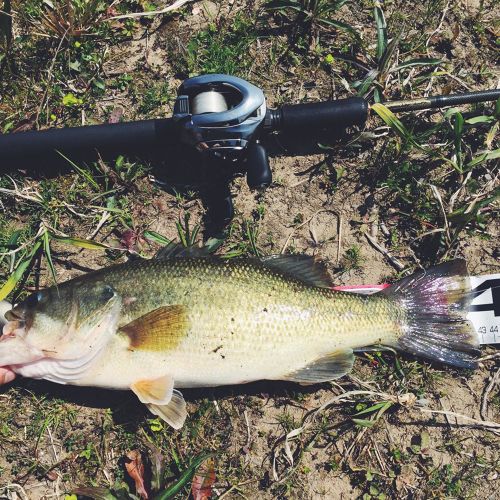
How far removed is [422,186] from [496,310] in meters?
1.04

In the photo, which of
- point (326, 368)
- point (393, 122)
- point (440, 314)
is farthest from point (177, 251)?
point (440, 314)

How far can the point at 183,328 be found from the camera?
10.7 feet

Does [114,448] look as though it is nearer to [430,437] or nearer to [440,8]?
[430,437]

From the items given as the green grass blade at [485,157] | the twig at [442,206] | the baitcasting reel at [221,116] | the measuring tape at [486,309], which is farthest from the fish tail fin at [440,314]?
the baitcasting reel at [221,116]

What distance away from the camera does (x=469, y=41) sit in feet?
13.7

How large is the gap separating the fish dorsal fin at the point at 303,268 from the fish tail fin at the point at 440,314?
1.46 feet

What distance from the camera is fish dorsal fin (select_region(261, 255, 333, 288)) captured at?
3.55 m

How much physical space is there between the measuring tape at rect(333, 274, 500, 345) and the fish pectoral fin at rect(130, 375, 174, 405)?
4.45 feet

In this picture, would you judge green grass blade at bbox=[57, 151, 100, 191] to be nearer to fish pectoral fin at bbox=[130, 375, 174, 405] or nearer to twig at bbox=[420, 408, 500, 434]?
fish pectoral fin at bbox=[130, 375, 174, 405]

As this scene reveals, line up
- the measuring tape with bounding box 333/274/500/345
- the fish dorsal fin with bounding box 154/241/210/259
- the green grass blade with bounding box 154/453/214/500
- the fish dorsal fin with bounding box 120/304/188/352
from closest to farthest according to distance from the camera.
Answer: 1. the fish dorsal fin with bounding box 120/304/188/352
2. the green grass blade with bounding box 154/453/214/500
3. the fish dorsal fin with bounding box 154/241/210/259
4. the measuring tape with bounding box 333/274/500/345

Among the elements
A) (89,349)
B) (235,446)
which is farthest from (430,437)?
(89,349)

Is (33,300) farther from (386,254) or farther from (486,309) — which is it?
(486,309)

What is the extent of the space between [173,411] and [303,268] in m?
1.28

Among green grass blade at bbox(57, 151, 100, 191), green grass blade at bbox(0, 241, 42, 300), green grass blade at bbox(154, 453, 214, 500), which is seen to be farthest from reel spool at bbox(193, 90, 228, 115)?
green grass blade at bbox(154, 453, 214, 500)
